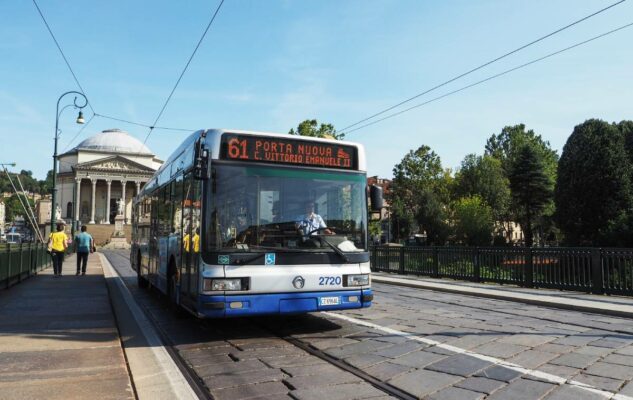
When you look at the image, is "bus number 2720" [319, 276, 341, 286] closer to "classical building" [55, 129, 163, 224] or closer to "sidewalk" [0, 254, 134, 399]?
"sidewalk" [0, 254, 134, 399]

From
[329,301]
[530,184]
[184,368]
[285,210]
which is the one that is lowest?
[184,368]

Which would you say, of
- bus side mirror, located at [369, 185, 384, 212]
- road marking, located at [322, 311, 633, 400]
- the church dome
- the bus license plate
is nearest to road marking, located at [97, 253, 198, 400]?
the bus license plate

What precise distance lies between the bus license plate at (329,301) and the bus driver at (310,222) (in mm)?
828

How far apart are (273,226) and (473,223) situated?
4872cm

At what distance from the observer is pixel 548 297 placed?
1070cm

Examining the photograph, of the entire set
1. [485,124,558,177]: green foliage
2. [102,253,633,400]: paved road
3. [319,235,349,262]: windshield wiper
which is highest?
[485,124,558,177]: green foliage

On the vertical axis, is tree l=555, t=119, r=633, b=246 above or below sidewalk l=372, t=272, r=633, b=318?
above

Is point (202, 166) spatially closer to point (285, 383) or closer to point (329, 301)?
point (329, 301)

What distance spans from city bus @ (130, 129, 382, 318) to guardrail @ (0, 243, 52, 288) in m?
7.16

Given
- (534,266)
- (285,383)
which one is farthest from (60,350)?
(534,266)

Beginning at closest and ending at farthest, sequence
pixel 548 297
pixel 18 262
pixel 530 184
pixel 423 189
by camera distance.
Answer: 1. pixel 548 297
2. pixel 18 262
3. pixel 530 184
4. pixel 423 189

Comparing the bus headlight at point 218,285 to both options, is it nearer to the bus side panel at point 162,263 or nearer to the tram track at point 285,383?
the tram track at point 285,383

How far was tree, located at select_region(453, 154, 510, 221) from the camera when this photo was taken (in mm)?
61250

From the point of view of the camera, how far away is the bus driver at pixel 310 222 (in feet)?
21.5
